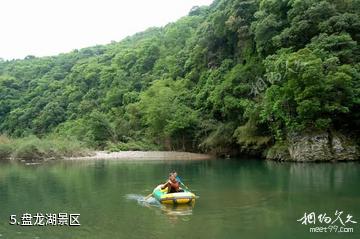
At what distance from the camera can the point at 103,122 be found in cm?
6294

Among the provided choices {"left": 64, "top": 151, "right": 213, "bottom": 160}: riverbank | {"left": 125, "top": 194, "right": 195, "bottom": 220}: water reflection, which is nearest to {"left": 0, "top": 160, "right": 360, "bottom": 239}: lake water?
{"left": 125, "top": 194, "right": 195, "bottom": 220}: water reflection

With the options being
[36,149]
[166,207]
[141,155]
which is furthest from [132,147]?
[166,207]

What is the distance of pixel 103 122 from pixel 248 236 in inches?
2034

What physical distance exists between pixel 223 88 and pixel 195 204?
33658 millimetres

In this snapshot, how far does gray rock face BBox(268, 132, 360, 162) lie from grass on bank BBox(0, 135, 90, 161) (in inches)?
1074

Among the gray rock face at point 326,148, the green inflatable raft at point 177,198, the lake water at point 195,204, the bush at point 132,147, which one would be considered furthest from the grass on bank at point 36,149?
the green inflatable raft at point 177,198

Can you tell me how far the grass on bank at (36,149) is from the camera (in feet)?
169

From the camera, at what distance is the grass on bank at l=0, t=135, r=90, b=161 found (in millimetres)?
51656

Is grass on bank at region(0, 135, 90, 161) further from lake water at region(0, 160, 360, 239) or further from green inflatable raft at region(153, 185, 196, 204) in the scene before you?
green inflatable raft at region(153, 185, 196, 204)

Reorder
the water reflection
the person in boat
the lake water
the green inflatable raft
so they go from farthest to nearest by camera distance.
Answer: the person in boat, the green inflatable raft, the water reflection, the lake water

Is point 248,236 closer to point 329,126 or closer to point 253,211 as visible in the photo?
point 253,211

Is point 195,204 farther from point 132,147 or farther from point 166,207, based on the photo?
point 132,147

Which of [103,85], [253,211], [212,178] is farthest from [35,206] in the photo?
[103,85]

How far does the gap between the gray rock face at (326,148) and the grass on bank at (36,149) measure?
27.3 m
